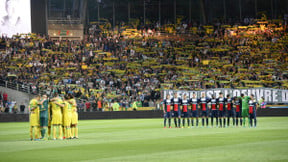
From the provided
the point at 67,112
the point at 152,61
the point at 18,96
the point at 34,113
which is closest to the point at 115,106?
the point at 152,61

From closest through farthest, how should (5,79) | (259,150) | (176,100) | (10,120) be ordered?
(259,150) < (176,100) < (10,120) < (5,79)

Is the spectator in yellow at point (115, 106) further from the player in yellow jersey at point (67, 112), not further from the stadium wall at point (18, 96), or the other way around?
the player in yellow jersey at point (67, 112)

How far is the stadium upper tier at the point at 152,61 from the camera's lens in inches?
1877

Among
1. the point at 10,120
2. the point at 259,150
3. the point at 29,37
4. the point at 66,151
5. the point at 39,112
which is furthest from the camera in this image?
the point at 29,37

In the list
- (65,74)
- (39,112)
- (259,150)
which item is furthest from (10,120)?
(259,150)

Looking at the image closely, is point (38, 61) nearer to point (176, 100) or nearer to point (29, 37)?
point (29, 37)

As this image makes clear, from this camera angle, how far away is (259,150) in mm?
14539

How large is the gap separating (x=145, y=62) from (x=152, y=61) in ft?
2.68

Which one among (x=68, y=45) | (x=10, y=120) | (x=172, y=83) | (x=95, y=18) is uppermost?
(x=95, y=18)

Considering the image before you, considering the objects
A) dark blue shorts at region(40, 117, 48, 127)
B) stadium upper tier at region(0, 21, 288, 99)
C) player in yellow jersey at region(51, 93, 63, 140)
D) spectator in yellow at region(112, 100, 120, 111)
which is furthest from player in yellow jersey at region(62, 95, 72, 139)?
spectator in yellow at region(112, 100, 120, 111)

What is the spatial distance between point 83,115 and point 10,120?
261 inches

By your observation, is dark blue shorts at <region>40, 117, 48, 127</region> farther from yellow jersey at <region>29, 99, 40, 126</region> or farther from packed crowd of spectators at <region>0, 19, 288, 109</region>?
packed crowd of spectators at <region>0, 19, 288, 109</region>

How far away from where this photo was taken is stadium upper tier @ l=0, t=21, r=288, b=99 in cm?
4769

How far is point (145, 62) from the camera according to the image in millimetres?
52750
